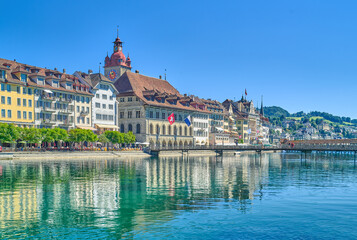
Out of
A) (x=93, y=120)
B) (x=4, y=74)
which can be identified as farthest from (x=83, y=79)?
(x=4, y=74)

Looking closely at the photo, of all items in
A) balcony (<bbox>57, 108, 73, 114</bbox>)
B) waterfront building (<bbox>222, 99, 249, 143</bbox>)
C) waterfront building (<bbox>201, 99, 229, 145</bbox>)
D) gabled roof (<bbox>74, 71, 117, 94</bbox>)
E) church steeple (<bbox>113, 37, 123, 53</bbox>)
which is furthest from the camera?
waterfront building (<bbox>222, 99, 249, 143</bbox>)

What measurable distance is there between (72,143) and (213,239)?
76.8 metres

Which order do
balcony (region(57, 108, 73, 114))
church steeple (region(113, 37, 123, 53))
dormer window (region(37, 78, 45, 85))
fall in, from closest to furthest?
dormer window (region(37, 78, 45, 85)) → balcony (region(57, 108, 73, 114)) → church steeple (region(113, 37, 123, 53))

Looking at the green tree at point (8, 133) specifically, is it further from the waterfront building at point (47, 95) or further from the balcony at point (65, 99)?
the balcony at point (65, 99)

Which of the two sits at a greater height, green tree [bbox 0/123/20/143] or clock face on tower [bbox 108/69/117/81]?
clock face on tower [bbox 108/69/117/81]

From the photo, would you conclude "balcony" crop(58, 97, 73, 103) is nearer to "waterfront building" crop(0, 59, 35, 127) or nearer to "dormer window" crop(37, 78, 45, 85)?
"dormer window" crop(37, 78, 45, 85)

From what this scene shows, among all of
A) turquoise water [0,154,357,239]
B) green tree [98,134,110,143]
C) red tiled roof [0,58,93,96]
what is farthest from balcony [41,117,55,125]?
turquoise water [0,154,357,239]

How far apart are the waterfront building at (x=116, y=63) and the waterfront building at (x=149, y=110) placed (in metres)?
12.2

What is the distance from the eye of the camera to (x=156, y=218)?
2503cm

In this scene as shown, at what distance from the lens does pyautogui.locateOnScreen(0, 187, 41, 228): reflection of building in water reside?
24422 mm

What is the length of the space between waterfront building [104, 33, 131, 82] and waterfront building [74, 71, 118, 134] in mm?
29767

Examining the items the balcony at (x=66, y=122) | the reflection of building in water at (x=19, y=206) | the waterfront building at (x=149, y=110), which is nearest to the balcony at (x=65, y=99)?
the balcony at (x=66, y=122)

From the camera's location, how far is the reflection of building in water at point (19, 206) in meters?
24.4

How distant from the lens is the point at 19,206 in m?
28.0
